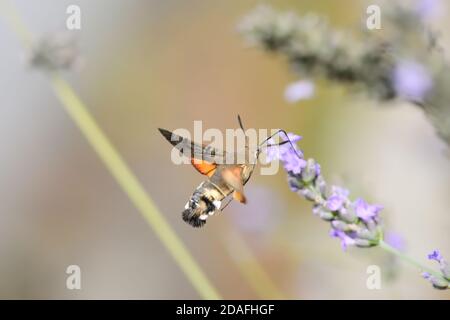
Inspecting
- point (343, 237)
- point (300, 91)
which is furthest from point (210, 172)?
point (300, 91)

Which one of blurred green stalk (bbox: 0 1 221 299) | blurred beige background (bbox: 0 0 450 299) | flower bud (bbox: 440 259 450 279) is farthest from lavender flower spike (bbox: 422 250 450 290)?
blurred beige background (bbox: 0 0 450 299)

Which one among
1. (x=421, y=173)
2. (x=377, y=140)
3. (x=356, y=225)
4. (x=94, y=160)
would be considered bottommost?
(x=356, y=225)

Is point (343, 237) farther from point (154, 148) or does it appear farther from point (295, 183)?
point (154, 148)

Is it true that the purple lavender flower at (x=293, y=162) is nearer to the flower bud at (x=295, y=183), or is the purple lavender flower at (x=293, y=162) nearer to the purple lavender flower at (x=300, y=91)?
the flower bud at (x=295, y=183)

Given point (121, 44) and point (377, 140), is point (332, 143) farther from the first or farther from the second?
point (121, 44)

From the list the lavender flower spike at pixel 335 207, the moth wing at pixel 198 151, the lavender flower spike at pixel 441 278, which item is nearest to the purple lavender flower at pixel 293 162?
the lavender flower spike at pixel 335 207

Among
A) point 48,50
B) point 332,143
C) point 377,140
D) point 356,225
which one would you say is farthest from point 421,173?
point 356,225
